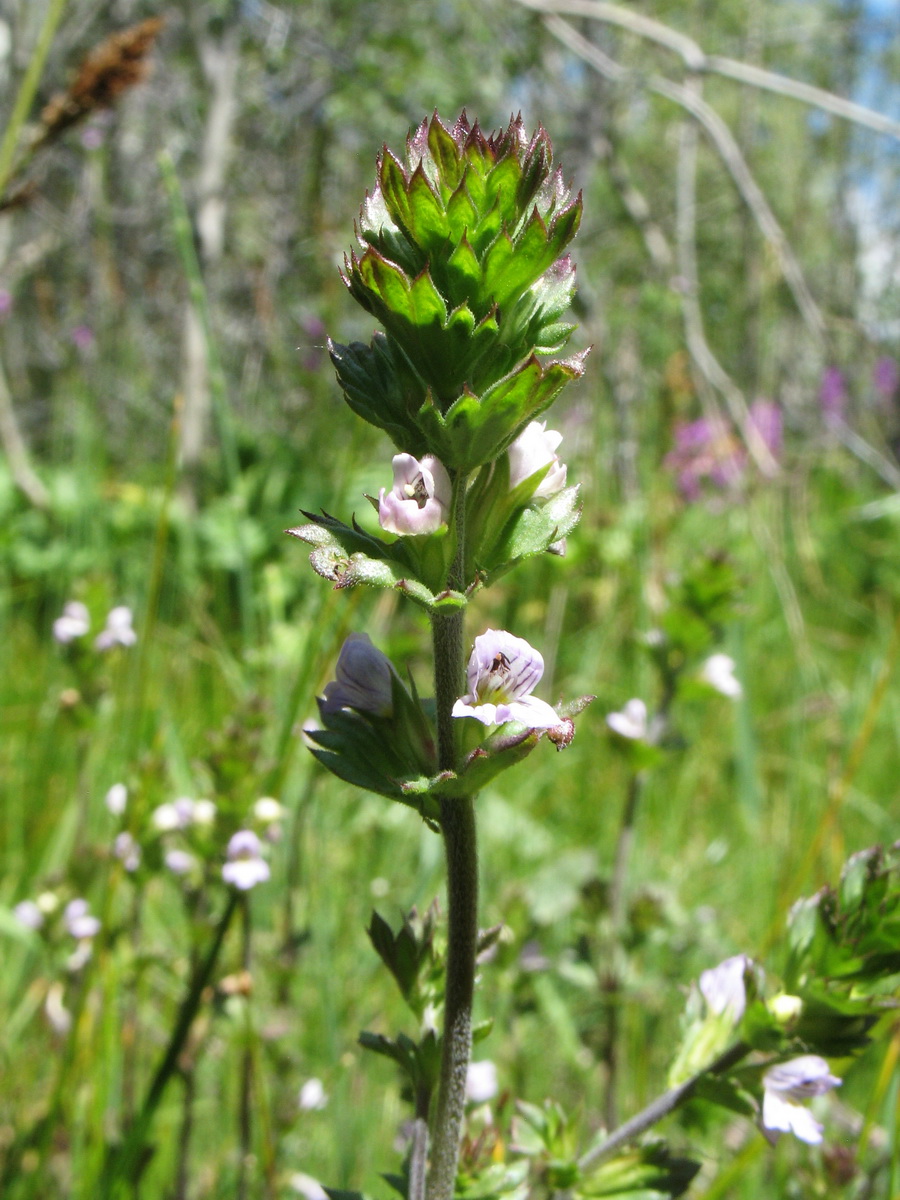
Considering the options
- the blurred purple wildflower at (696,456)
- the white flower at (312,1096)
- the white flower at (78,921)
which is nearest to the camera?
the white flower at (312,1096)

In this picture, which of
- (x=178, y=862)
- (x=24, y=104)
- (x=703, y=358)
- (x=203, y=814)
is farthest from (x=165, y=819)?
(x=703, y=358)

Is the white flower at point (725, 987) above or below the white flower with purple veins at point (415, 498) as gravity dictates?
below

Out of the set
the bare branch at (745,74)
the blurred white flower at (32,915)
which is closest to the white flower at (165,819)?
the blurred white flower at (32,915)

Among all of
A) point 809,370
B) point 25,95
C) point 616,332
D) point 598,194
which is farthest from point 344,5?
point 809,370

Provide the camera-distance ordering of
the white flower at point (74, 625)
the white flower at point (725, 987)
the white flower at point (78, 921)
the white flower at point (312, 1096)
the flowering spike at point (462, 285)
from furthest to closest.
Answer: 1. the white flower at point (74, 625)
2. the white flower at point (78, 921)
3. the white flower at point (312, 1096)
4. the white flower at point (725, 987)
5. the flowering spike at point (462, 285)

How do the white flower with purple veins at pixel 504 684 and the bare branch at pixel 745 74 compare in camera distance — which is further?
the bare branch at pixel 745 74

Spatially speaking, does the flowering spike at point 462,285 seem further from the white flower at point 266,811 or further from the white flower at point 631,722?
the white flower at point 631,722

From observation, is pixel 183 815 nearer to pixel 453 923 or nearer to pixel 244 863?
pixel 244 863

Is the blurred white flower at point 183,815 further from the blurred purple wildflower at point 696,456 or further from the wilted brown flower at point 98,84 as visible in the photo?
the blurred purple wildflower at point 696,456

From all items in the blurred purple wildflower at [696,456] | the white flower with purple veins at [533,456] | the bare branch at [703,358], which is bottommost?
the white flower with purple veins at [533,456]
